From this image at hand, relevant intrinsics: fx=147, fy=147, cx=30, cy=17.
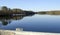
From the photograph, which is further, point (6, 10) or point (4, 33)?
point (6, 10)

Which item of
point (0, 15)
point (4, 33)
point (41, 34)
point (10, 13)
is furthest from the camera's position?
point (10, 13)

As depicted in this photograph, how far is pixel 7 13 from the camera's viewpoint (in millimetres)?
19312

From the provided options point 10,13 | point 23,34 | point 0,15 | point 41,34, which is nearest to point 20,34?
point 23,34

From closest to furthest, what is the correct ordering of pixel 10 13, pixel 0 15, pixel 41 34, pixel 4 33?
pixel 41 34 → pixel 4 33 → pixel 0 15 → pixel 10 13

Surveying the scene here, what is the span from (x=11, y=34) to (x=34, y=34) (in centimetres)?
51

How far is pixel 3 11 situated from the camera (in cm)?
1855

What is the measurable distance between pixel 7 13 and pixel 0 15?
47.3 inches

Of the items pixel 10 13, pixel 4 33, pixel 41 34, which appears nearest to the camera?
pixel 41 34

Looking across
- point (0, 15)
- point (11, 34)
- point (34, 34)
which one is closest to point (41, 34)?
point (34, 34)

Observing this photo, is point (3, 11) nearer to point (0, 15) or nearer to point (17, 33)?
point (0, 15)

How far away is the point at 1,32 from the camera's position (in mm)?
3346

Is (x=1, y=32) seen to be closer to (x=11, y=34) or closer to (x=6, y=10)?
(x=11, y=34)

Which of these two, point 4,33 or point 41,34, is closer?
point 41,34

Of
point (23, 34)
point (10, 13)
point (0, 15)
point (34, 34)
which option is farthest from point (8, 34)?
point (10, 13)
